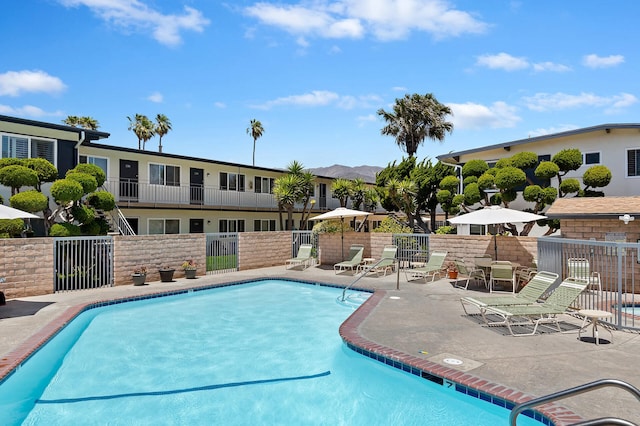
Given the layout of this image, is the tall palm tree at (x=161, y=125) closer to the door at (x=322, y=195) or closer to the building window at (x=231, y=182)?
the door at (x=322, y=195)

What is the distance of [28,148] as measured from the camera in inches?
643

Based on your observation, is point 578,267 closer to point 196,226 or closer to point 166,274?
point 166,274

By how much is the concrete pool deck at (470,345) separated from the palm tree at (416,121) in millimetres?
28794

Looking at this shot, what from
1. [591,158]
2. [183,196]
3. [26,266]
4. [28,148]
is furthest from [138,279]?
[591,158]

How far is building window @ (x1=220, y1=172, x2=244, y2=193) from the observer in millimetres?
27531

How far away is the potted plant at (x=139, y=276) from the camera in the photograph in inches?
560

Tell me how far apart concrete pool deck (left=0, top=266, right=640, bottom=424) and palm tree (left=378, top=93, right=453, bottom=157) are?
94.5ft

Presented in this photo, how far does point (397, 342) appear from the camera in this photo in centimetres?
753

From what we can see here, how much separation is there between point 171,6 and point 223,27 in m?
1.71

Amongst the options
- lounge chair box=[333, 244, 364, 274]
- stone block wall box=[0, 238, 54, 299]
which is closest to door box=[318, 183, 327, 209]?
lounge chair box=[333, 244, 364, 274]

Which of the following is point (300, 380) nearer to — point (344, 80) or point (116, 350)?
point (116, 350)

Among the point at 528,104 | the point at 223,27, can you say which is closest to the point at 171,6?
the point at 223,27

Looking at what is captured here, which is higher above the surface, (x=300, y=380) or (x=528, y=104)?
(x=528, y=104)

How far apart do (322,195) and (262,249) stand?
15.3 metres
